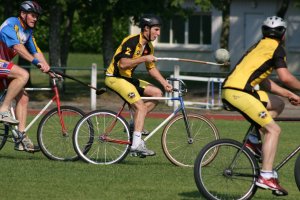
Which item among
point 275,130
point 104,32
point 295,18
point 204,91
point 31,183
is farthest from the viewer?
point 295,18

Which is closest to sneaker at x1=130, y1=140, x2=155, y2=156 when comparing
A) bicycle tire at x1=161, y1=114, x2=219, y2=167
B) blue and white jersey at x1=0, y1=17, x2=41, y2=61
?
bicycle tire at x1=161, y1=114, x2=219, y2=167

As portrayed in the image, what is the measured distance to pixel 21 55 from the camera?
12875mm

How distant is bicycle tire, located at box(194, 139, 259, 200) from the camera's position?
9867mm

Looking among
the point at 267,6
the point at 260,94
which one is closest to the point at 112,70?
the point at 260,94

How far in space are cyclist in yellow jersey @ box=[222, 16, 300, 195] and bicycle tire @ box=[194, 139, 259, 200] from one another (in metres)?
0.15

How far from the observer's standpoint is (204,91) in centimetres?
2680

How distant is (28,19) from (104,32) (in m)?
18.7

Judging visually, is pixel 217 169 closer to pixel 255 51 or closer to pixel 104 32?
pixel 255 51

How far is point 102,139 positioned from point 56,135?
2.45 ft

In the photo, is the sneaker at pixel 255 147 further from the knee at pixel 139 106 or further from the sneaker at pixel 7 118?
the sneaker at pixel 7 118

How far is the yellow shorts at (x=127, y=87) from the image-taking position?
12.8 meters

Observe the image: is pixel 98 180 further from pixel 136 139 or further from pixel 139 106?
pixel 139 106

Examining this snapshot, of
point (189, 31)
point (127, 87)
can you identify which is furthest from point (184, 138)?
point (189, 31)

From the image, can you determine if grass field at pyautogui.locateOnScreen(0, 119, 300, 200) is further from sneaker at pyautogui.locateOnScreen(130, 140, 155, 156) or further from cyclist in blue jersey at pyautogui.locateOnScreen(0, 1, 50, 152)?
cyclist in blue jersey at pyautogui.locateOnScreen(0, 1, 50, 152)
